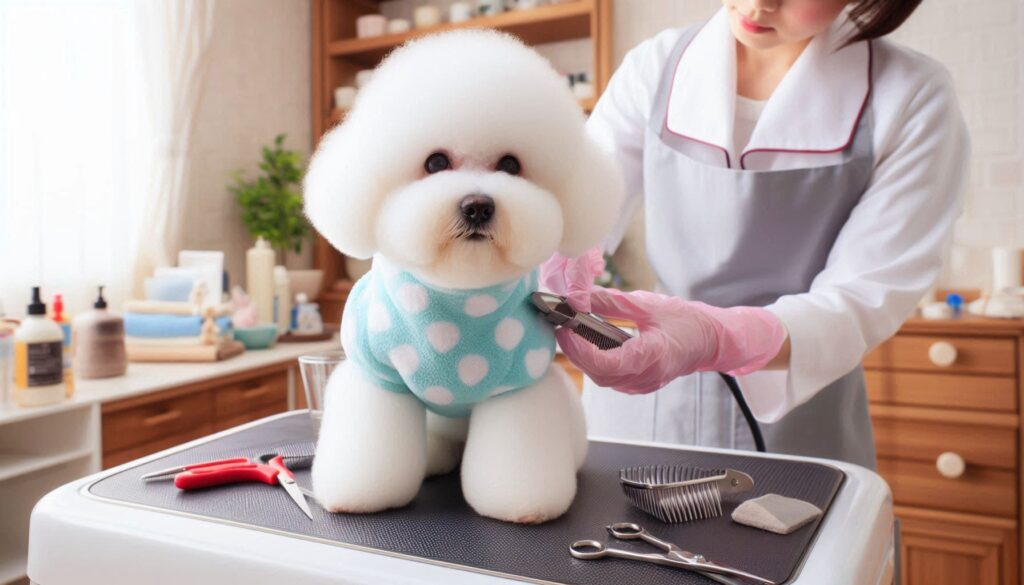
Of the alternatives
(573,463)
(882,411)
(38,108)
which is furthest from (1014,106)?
(38,108)

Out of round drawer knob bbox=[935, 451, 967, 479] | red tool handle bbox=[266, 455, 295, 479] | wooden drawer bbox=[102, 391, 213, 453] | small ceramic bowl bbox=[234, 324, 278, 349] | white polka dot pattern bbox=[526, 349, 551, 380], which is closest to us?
white polka dot pattern bbox=[526, 349, 551, 380]

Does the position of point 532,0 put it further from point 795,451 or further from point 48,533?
point 48,533

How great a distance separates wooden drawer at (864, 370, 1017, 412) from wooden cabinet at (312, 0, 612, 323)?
123 centimetres

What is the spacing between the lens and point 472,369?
604 millimetres

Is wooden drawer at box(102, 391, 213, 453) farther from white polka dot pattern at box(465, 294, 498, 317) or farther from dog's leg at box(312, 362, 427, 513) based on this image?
white polka dot pattern at box(465, 294, 498, 317)

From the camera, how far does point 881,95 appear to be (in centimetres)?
98

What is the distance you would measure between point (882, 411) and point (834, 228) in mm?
1116

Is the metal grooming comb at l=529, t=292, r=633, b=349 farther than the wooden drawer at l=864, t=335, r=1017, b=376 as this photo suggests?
No

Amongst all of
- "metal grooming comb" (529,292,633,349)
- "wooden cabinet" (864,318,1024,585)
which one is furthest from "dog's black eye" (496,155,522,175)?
"wooden cabinet" (864,318,1024,585)

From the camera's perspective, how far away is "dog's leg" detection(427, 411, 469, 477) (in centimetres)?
73

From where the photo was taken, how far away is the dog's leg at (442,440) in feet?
2.39

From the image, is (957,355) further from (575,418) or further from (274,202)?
(274,202)

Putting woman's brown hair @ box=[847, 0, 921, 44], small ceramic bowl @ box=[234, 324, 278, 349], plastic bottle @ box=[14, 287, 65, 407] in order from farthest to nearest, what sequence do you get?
small ceramic bowl @ box=[234, 324, 278, 349] → plastic bottle @ box=[14, 287, 65, 407] → woman's brown hair @ box=[847, 0, 921, 44]

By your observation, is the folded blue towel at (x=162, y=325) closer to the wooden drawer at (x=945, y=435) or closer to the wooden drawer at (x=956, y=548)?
the wooden drawer at (x=945, y=435)
